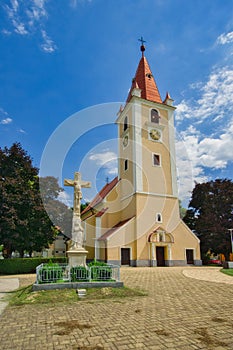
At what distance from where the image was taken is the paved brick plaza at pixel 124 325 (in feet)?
14.3

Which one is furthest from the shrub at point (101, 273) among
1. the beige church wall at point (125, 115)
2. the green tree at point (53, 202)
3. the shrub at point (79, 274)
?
the beige church wall at point (125, 115)

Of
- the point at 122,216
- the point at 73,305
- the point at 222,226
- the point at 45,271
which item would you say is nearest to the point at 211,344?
the point at 73,305

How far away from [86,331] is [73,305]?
98.7 inches

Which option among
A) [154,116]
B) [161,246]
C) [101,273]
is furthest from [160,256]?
[101,273]

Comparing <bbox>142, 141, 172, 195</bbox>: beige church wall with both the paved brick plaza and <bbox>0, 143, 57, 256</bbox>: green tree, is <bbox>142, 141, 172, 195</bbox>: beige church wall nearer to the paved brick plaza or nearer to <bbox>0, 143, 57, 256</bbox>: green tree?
<bbox>0, 143, 57, 256</bbox>: green tree

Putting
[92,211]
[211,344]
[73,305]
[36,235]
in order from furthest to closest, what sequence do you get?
[92,211], [36,235], [73,305], [211,344]

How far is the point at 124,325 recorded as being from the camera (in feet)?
17.5

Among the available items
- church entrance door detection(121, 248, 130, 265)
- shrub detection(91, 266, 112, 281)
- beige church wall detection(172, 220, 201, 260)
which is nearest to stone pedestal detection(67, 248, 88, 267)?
shrub detection(91, 266, 112, 281)

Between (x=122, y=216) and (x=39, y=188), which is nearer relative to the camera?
(x=39, y=188)

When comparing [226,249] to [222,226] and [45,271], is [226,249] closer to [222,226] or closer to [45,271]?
[222,226]

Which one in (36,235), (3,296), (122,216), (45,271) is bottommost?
(3,296)

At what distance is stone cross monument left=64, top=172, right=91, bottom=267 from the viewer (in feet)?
39.0

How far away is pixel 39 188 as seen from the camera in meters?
24.7

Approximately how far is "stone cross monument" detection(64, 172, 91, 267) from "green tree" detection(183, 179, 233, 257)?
21.1 metres
